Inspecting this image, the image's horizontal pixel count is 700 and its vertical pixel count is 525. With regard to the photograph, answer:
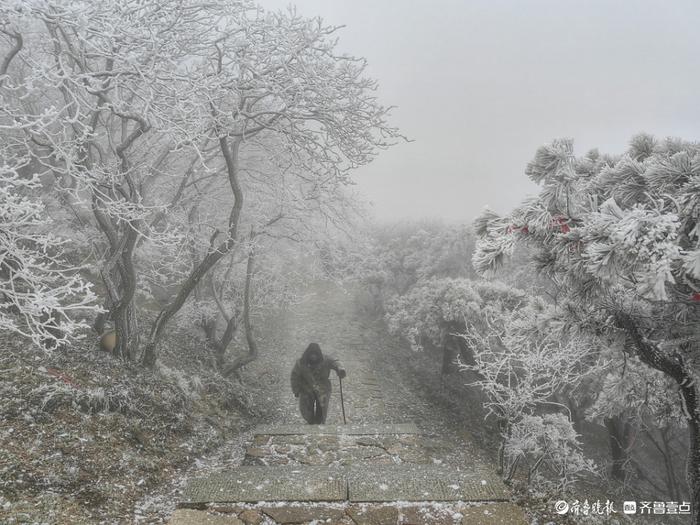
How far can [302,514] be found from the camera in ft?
10.9

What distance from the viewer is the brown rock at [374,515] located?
3248 millimetres

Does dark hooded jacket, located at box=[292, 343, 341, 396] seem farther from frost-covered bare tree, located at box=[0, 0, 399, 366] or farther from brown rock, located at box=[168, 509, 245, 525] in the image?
brown rock, located at box=[168, 509, 245, 525]

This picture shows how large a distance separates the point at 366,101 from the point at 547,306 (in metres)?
3.99

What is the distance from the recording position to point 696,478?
3.63 meters

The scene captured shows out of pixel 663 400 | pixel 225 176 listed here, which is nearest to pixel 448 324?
pixel 663 400

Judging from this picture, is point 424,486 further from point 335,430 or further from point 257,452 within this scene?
point 335,430

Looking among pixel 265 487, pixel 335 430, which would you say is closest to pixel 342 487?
pixel 265 487

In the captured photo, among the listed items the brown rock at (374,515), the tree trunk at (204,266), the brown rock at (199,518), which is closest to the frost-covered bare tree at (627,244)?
the brown rock at (374,515)

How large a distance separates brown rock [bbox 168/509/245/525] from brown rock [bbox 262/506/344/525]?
10.1 inches

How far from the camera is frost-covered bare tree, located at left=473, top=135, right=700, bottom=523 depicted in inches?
107

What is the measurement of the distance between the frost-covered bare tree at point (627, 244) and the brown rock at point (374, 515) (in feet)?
6.97

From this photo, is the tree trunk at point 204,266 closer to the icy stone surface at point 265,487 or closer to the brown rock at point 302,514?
the icy stone surface at point 265,487

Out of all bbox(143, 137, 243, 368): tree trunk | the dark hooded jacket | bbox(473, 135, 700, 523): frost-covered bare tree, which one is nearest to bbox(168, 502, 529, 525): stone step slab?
bbox(473, 135, 700, 523): frost-covered bare tree

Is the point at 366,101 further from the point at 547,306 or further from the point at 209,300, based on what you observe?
the point at 209,300
